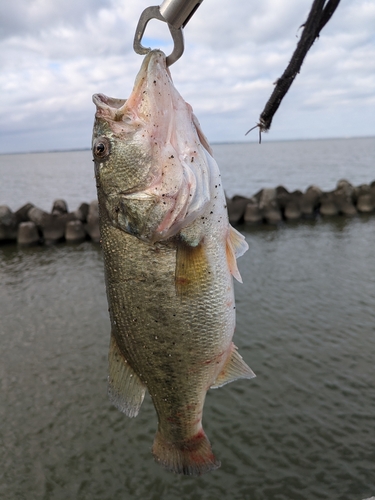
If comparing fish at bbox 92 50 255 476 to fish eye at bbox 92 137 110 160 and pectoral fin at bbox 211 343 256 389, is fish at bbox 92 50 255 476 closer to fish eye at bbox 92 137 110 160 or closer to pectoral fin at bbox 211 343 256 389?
fish eye at bbox 92 137 110 160

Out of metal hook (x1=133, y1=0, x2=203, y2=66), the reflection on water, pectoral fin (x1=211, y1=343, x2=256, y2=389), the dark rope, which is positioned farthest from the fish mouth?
the reflection on water

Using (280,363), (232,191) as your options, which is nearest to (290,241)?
(280,363)

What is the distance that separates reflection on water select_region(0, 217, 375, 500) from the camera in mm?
5594

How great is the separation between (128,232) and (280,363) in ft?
20.8

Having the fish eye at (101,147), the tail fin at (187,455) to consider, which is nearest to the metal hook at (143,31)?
the fish eye at (101,147)

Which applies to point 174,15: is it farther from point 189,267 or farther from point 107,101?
point 189,267

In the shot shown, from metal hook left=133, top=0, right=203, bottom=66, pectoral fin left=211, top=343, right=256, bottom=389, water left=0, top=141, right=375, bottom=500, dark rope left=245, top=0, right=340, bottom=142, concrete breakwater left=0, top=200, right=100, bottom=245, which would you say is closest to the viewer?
metal hook left=133, top=0, right=203, bottom=66

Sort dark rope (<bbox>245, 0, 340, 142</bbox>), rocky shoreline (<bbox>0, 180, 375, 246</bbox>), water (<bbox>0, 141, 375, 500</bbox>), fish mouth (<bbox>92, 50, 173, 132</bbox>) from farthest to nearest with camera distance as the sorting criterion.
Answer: rocky shoreline (<bbox>0, 180, 375, 246</bbox>) < water (<bbox>0, 141, 375, 500</bbox>) < fish mouth (<bbox>92, 50, 173, 132</bbox>) < dark rope (<bbox>245, 0, 340, 142</bbox>)

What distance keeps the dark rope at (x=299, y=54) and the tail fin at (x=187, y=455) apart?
1.94 metres

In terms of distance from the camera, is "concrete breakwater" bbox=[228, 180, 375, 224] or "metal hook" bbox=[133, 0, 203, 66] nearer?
"metal hook" bbox=[133, 0, 203, 66]

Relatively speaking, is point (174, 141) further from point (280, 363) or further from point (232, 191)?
point (232, 191)

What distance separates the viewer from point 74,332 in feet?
31.5

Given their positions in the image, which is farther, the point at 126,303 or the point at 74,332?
the point at 74,332

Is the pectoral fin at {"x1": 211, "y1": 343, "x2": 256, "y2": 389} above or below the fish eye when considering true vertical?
below
